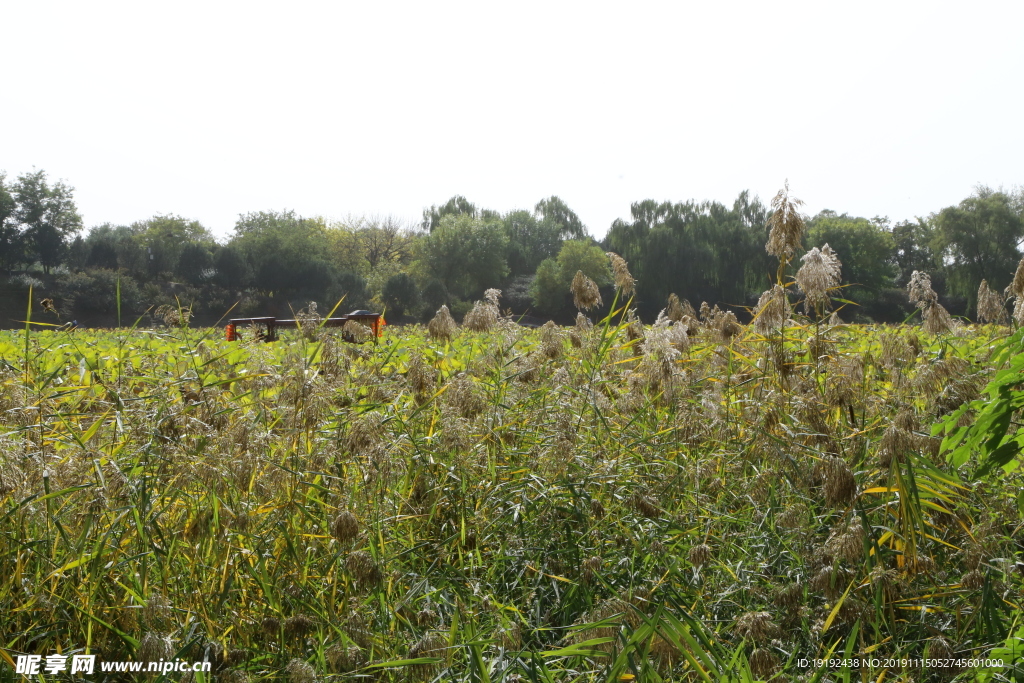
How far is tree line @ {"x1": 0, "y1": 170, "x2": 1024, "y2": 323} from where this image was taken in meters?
34.5

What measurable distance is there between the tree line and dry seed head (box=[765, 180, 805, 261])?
27.6m

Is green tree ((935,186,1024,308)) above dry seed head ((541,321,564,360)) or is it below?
above

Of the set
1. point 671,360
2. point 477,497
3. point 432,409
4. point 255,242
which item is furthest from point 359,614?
point 255,242

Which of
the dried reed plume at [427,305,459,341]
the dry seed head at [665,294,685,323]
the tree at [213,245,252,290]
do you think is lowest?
the dried reed plume at [427,305,459,341]

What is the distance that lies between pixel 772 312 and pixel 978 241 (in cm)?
3762

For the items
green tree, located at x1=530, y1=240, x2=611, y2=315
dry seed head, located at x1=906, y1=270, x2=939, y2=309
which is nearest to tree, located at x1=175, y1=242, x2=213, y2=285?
green tree, located at x1=530, y1=240, x2=611, y2=315

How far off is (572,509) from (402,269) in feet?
185

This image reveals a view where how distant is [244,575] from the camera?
88.0 inches

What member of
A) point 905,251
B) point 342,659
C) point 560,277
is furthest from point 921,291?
point 905,251

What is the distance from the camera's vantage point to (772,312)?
12.4 feet

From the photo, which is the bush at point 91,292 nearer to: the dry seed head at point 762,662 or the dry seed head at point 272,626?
the dry seed head at point 272,626

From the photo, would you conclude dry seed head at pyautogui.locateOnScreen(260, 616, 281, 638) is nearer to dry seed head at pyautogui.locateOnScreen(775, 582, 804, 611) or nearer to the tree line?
dry seed head at pyautogui.locateOnScreen(775, 582, 804, 611)

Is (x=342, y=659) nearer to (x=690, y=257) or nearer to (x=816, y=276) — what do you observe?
(x=816, y=276)

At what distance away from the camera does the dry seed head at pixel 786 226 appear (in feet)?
11.6
